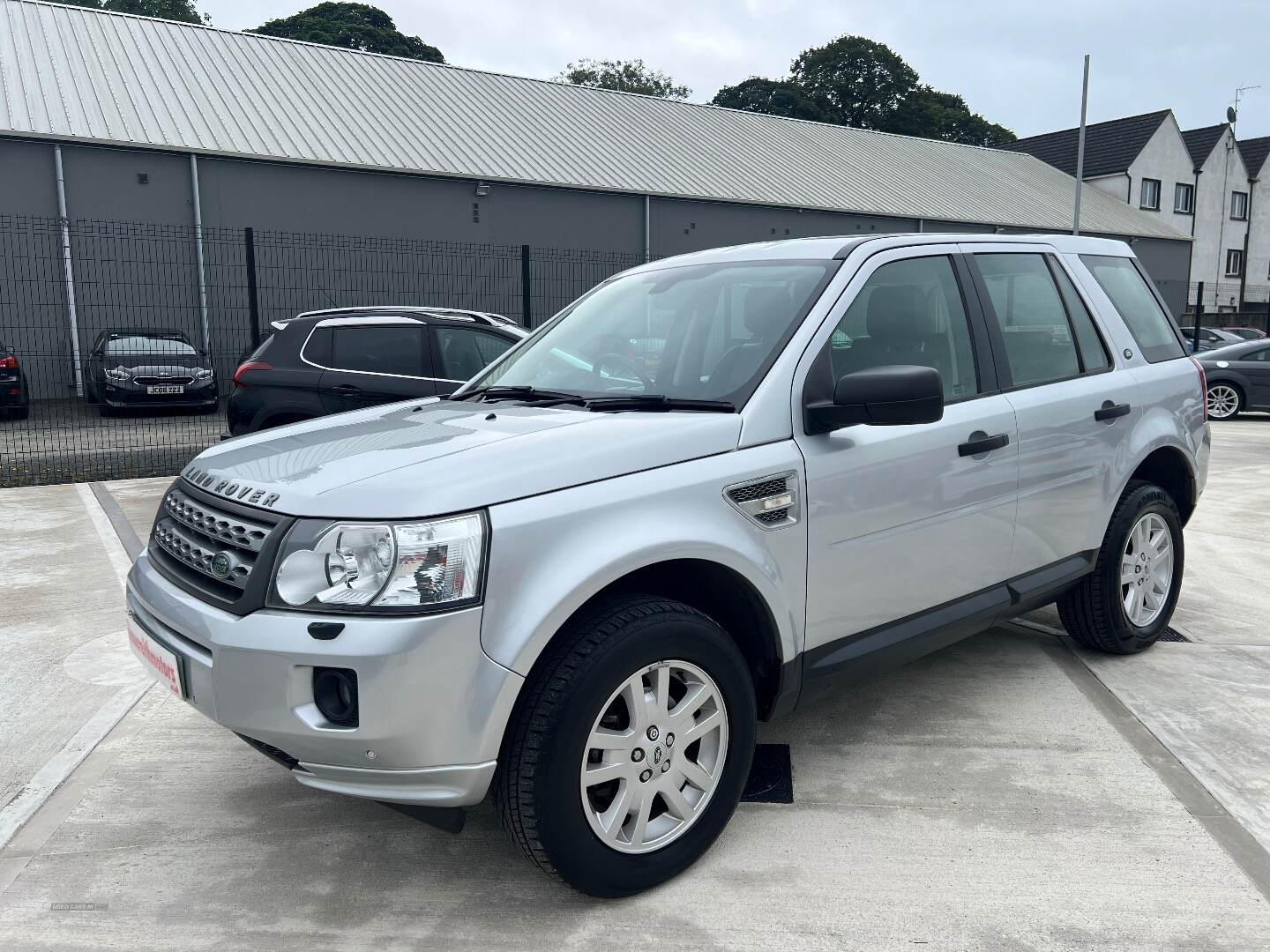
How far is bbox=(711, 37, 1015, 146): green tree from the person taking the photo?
6016 centimetres

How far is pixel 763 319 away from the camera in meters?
3.29

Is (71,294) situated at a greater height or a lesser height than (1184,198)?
lesser

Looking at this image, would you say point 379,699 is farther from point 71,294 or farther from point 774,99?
point 774,99

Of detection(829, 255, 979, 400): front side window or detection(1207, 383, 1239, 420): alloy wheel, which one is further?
detection(1207, 383, 1239, 420): alloy wheel

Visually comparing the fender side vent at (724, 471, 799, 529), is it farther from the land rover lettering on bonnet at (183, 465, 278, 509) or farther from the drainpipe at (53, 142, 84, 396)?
the drainpipe at (53, 142, 84, 396)

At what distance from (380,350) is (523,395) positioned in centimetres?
524

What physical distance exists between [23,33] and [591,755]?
2345 cm

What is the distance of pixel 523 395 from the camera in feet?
11.6

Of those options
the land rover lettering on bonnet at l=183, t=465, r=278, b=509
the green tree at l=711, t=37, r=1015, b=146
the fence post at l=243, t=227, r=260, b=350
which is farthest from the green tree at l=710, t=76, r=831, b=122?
the land rover lettering on bonnet at l=183, t=465, r=278, b=509

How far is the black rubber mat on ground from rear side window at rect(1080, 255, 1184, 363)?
2.53 meters

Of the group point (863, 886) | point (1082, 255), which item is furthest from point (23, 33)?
point (863, 886)

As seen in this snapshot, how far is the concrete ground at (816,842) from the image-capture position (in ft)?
8.47

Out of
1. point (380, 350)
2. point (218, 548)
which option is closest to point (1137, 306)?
point (218, 548)

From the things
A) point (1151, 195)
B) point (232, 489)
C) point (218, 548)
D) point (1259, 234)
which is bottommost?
point (218, 548)
